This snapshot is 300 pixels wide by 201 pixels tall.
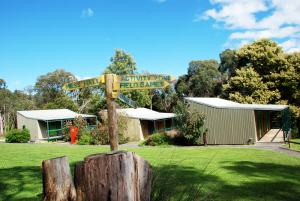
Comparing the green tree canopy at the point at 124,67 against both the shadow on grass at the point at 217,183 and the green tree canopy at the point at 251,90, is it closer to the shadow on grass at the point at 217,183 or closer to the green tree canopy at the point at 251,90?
the green tree canopy at the point at 251,90

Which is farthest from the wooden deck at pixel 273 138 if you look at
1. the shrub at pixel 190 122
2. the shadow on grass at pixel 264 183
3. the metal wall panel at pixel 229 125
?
the shadow on grass at pixel 264 183

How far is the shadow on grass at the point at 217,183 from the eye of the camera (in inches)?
136

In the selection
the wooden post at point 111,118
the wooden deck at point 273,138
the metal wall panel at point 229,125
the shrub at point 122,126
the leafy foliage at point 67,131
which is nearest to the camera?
the wooden post at point 111,118

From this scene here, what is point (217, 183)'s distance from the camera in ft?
16.5

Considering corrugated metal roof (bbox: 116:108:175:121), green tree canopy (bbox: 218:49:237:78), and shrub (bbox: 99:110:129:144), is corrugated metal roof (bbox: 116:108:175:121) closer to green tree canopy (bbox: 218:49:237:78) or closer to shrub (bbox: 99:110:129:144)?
shrub (bbox: 99:110:129:144)

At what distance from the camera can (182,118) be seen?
53.0 ft

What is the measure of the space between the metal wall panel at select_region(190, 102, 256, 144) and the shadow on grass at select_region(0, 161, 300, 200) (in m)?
8.04

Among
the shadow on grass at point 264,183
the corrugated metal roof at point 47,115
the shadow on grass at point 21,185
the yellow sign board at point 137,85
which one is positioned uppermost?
the yellow sign board at point 137,85

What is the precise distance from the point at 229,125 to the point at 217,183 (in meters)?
11.4

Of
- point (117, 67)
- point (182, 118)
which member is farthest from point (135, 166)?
point (117, 67)

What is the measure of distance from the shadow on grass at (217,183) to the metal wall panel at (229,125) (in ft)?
26.4

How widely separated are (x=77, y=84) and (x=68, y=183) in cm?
159

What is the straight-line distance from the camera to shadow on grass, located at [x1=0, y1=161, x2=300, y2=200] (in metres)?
3.46

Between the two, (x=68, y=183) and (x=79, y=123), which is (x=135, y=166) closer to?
(x=68, y=183)
